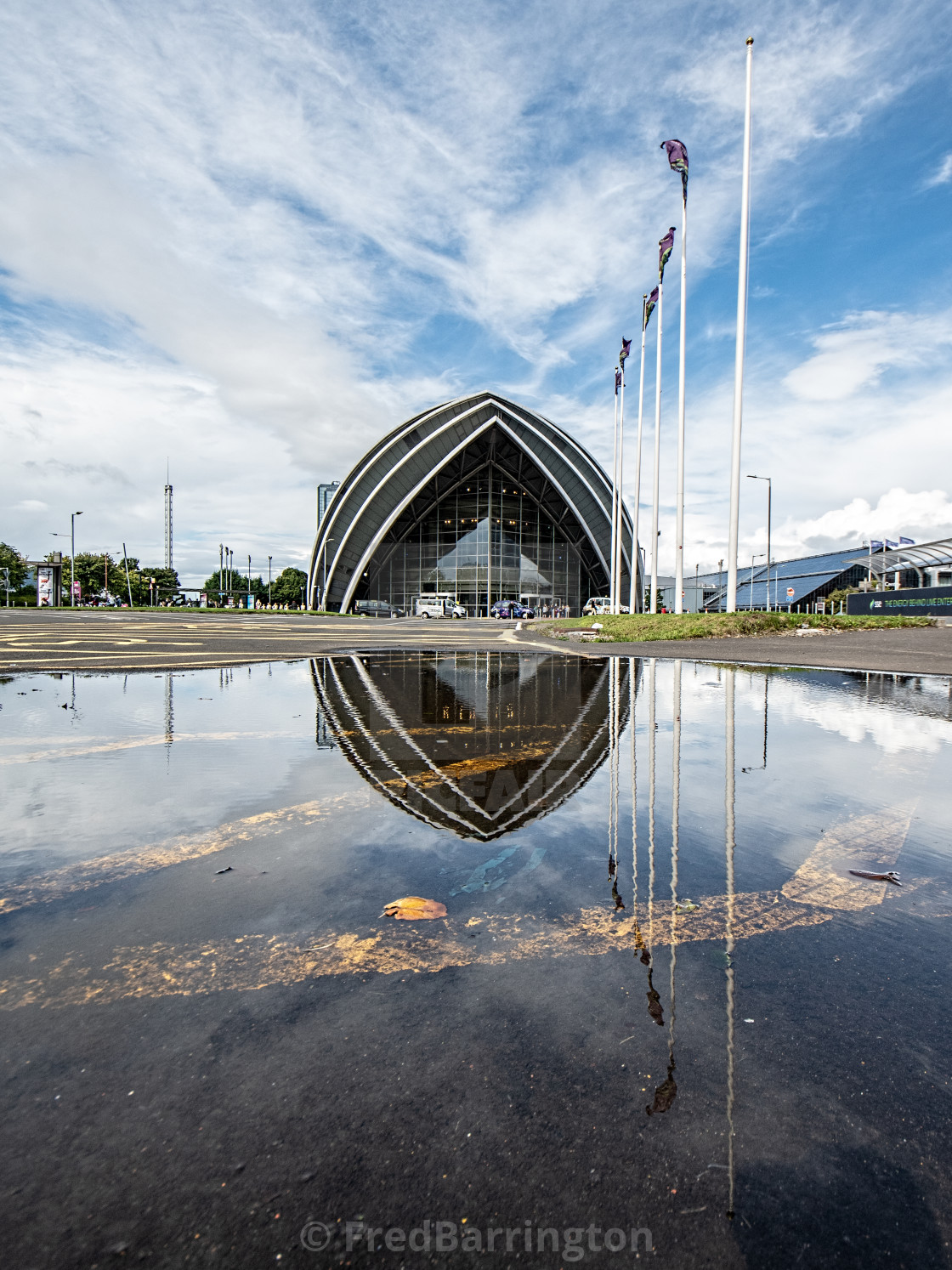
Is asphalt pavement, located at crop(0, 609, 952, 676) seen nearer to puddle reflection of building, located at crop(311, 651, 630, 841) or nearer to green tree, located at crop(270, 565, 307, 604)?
puddle reflection of building, located at crop(311, 651, 630, 841)

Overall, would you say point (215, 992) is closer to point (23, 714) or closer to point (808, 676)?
point (23, 714)

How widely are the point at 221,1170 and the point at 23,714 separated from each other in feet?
23.7

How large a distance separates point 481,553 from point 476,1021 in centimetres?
7769

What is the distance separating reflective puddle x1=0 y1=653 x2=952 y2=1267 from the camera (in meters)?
1.34

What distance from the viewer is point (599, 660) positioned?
14547 millimetres

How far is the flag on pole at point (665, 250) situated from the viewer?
28484 millimetres

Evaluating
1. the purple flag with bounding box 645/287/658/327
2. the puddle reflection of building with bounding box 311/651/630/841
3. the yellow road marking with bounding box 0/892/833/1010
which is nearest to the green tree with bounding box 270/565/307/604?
the purple flag with bounding box 645/287/658/327

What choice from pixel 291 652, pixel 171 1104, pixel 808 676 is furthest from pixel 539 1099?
pixel 291 652

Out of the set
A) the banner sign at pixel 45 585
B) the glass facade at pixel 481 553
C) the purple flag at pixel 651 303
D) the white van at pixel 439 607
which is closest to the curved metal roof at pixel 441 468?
the glass facade at pixel 481 553

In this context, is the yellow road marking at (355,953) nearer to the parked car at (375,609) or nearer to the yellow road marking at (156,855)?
the yellow road marking at (156,855)

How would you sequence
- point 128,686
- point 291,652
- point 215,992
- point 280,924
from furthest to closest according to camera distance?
point 291,652 → point 128,686 → point 280,924 → point 215,992

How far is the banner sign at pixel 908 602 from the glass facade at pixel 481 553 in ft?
133

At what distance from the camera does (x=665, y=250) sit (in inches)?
1141

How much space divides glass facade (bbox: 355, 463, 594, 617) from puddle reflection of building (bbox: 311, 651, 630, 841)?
219 ft
